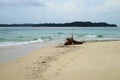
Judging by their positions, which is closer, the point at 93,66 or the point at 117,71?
the point at 117,71

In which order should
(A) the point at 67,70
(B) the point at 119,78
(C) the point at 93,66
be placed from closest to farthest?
(B) the point at 119,78 < (A) the point at 67,70 < (C) the point at 93,66

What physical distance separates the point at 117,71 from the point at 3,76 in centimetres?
355

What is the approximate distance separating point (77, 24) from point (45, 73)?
457 feet

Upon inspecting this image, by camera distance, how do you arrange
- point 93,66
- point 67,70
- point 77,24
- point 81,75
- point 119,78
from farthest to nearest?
point 77,24 < point 93,66 < point 67,70 < point 81,75 < point 119,78

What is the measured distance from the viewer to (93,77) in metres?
7.26

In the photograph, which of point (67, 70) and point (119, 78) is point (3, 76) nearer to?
point (67, 70)

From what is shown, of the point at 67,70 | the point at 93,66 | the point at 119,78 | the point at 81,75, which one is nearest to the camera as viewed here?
the point at 119,78

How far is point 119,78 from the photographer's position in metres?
7.08

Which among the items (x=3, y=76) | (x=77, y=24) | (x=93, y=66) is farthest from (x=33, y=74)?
(x=77, y=24)

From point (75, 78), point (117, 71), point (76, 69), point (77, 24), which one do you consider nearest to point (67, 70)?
point (76, 69)

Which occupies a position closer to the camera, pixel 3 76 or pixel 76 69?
pixel 3 76

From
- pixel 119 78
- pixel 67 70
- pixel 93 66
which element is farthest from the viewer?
pixel 93 66

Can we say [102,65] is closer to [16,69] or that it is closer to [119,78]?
[119,78]

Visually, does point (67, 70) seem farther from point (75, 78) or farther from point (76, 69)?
point (75, 78)
